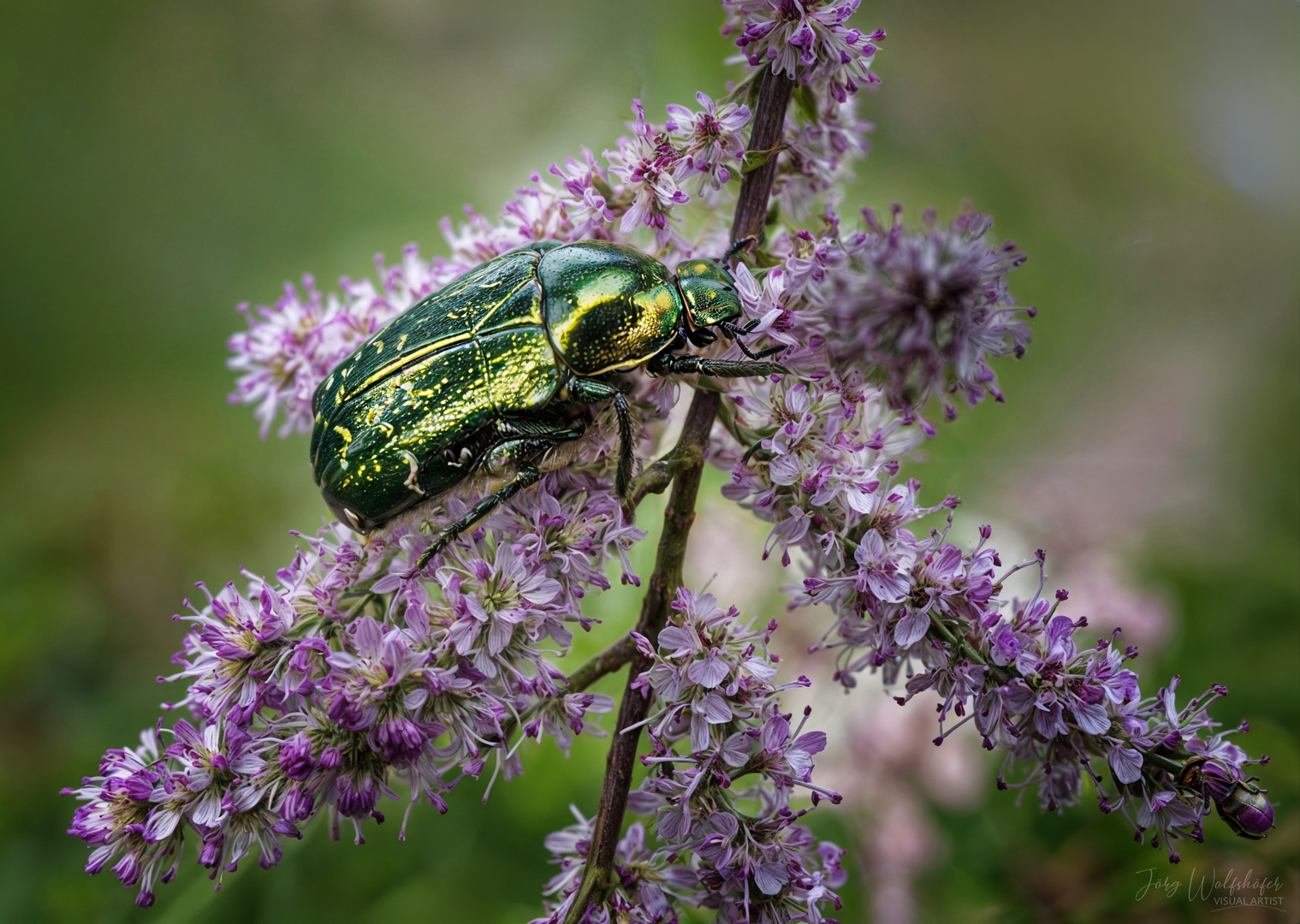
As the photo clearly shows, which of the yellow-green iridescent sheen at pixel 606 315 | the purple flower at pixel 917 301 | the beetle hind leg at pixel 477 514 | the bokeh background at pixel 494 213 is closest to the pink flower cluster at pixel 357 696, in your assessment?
the beetle hind leg at pixel 477 514

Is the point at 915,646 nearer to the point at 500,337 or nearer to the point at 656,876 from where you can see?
the point at 656,876

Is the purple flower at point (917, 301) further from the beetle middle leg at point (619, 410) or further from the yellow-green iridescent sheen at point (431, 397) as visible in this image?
the yellow-green iridescent sheen at point (431, 397)

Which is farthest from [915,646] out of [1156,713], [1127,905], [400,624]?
[1127,905]

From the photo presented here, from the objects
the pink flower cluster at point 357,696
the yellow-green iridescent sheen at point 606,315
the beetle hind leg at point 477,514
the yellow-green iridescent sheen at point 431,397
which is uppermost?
the yellow-green iridescent sheen at point 606,315

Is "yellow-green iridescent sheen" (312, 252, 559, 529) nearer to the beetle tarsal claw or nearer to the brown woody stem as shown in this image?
the beetle tarsal claw

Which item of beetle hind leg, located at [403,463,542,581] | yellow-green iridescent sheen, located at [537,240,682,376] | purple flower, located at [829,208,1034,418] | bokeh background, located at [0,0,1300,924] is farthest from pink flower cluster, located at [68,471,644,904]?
bokeh background, located at [0,0,1300,924]

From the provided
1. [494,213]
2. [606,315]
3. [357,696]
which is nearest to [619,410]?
[606,315]

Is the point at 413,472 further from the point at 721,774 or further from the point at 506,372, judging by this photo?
the point at 721,774
